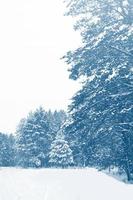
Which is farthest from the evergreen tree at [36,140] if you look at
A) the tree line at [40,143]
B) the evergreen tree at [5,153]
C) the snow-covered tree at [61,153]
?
the evergreen tree at [5,153]

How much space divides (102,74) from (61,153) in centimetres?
6905

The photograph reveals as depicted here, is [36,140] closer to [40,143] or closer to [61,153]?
[40,143]

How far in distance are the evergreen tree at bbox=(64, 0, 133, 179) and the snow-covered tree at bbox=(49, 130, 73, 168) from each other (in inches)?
2582

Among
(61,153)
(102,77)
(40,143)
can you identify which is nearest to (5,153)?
(40,143)

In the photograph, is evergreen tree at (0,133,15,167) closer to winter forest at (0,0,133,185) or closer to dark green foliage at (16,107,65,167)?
dark green foliage at (16,107,65,167)

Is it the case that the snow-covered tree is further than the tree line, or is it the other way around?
the tree line

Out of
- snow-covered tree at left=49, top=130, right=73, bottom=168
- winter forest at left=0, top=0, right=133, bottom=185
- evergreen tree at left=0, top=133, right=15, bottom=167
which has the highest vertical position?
evergreen tree at left=0, top=133, right=15, bottom=167

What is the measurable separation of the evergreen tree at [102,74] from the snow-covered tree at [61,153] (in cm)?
6558

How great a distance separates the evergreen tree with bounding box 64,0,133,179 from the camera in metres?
20.1

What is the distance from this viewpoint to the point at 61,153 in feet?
290

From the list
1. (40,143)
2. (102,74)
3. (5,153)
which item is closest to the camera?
(102,74)

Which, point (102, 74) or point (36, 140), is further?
point (36, 140)

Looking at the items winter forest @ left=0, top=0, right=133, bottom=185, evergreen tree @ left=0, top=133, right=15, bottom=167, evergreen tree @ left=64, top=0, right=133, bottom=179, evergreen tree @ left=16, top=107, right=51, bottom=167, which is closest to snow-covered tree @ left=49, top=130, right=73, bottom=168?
evergreen tree @ left=16, top=107, right=51, bottom=167

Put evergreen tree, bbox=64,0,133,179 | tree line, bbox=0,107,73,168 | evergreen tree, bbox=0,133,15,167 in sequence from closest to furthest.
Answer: evergreen tree, bbox=64,0,133,179, tree line, bbox=0,107,73,168, evergreen tree, bbox=0,133,15,167
